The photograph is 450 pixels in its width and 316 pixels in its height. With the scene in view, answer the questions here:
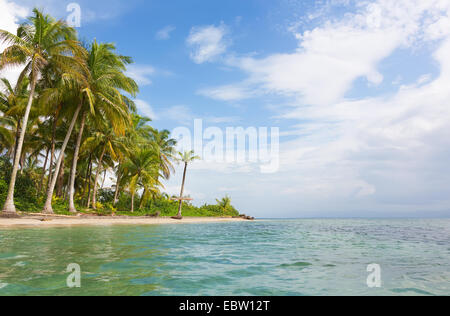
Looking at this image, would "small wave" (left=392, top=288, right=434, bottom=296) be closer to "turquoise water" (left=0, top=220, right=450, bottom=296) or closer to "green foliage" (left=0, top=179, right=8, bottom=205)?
"turquoise water" (left=0, top=220, right=450, bottom=296)

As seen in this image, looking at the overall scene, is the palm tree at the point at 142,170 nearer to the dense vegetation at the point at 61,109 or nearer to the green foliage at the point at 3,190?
the dense vegetation at the point at 61,109

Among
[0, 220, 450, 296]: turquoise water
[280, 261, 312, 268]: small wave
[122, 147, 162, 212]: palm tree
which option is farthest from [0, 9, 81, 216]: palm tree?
[280, 261, 312, 268]: small wave

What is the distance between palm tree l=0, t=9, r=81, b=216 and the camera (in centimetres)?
1861

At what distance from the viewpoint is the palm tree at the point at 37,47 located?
18609 millimetres

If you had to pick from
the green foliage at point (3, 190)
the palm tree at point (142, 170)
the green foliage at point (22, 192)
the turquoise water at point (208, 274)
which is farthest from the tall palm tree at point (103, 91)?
the turquoise water at point (208, 274)

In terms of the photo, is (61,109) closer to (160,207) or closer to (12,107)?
(12,107)

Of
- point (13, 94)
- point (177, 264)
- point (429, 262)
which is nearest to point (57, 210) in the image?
point (13, 94)

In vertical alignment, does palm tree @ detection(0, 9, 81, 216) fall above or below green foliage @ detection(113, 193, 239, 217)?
above

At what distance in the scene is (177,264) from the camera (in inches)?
Result: 240

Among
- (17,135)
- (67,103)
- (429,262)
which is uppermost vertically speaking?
(67,103)

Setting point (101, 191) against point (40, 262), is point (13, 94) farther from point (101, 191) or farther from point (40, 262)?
point (40, 262)

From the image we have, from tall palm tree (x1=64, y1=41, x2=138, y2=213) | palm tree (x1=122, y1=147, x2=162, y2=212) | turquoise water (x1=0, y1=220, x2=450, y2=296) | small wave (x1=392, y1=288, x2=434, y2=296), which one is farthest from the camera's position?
palm tree (x1=122, y1=147, x2=162, y2=212)

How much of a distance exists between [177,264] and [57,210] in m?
19.5

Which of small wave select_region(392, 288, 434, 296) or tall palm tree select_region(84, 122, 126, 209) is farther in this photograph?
tall palm tree select_region(84, 122, 126, 209)
